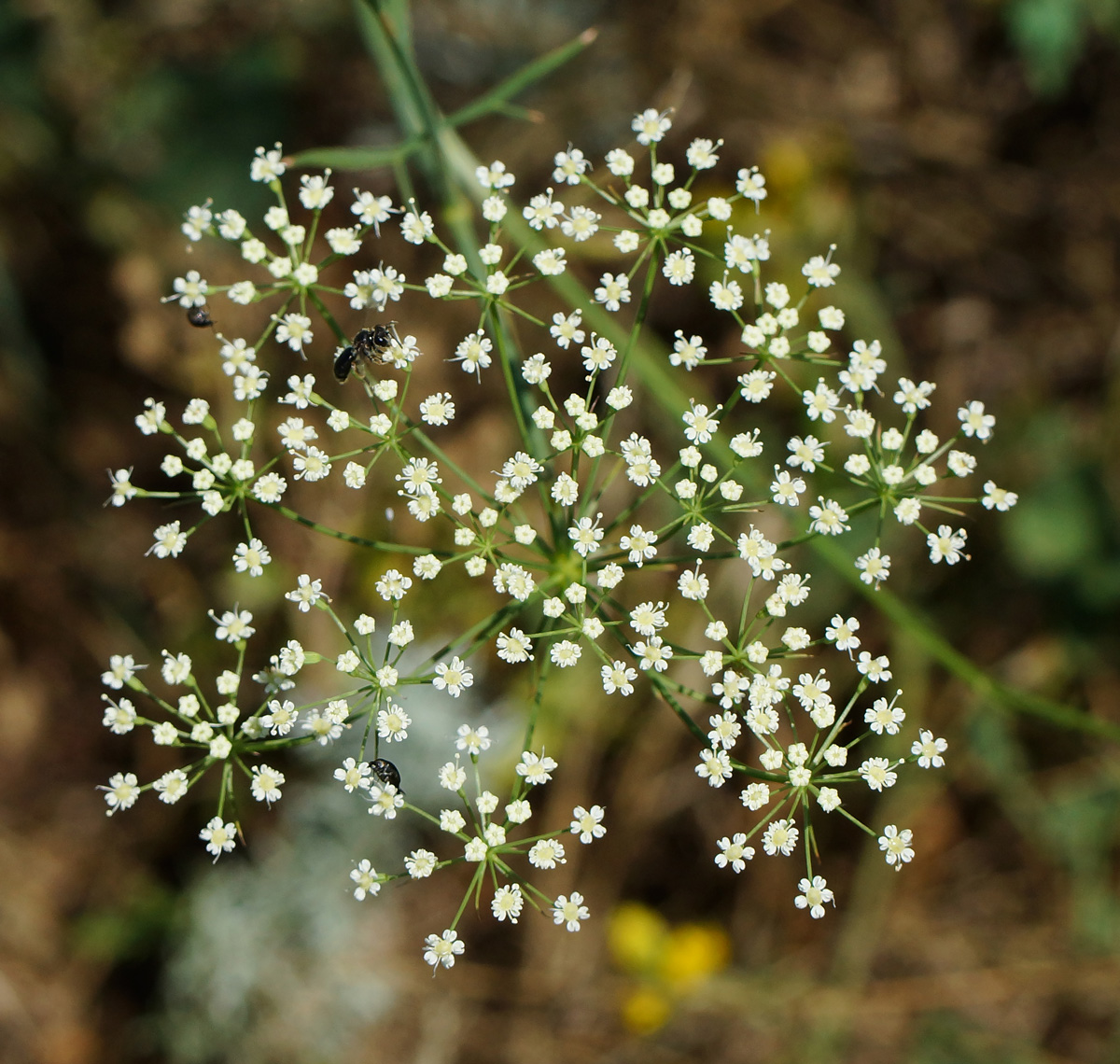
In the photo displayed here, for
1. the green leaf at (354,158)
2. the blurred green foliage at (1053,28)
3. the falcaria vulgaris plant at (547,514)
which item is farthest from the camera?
the blurred green foliage at (1053,28)

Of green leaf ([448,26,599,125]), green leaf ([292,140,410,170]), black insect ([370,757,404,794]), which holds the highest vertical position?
green leaf ([448,26,599,125])

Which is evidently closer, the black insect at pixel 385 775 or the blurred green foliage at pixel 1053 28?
the black insect at pixel 385 775

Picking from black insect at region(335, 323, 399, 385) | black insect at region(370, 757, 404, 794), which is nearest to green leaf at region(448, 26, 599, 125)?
black insect at region(335, 323, 399, 385)

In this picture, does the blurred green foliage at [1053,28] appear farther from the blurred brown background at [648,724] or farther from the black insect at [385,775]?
the black insect at [385,775]

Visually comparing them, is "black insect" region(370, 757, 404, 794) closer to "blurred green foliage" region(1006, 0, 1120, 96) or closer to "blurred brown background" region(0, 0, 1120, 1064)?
"blurred brown background" region(0, 0, 1120, 1064)

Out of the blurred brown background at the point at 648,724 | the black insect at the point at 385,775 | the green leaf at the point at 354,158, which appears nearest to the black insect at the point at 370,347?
the green leaf at the point at 354,158

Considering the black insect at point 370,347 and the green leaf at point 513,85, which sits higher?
the green leaf at point 513,85

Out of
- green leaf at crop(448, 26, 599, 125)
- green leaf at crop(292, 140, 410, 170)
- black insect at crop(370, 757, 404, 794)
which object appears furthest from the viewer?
green leaf at crop(448, 26, 599, 125)

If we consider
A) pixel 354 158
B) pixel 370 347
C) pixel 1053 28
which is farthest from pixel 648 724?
pixel 1053 28
